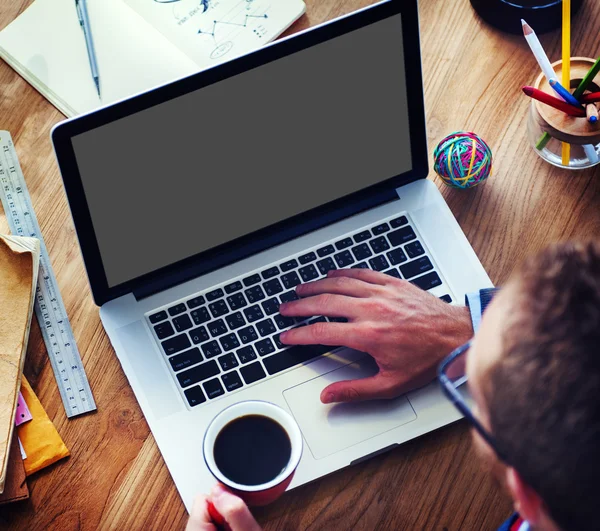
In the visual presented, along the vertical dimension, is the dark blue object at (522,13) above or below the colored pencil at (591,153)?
above

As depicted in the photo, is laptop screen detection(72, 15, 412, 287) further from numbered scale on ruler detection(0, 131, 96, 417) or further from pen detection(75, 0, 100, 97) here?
pen detection(75, 0, 100, 97)

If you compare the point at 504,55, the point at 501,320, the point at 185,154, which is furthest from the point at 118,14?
the point at 501,320

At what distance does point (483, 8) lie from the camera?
1150mm

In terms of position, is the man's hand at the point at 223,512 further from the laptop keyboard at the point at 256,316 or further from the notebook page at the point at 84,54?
the notebook page at the point at 84,54

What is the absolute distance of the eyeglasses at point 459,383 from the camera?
0.65m

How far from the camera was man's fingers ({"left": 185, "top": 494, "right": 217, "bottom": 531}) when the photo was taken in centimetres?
84

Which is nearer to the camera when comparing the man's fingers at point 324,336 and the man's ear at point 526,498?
the man's ear at point 526,498

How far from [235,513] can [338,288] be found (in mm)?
322

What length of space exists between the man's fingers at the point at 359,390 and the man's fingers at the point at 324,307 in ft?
0.30

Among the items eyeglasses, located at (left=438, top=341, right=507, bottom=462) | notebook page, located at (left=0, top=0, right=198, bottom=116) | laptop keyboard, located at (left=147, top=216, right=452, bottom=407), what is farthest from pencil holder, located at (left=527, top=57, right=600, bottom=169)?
notebook page, located at (left=0, top=0, right=198, bottom=116)

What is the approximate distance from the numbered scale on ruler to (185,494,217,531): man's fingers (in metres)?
0.22

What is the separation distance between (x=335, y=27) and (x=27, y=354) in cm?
57

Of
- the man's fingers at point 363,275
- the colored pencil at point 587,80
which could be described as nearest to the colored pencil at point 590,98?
the colored pencil at point 587,80

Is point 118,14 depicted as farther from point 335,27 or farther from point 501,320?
point 501,320
